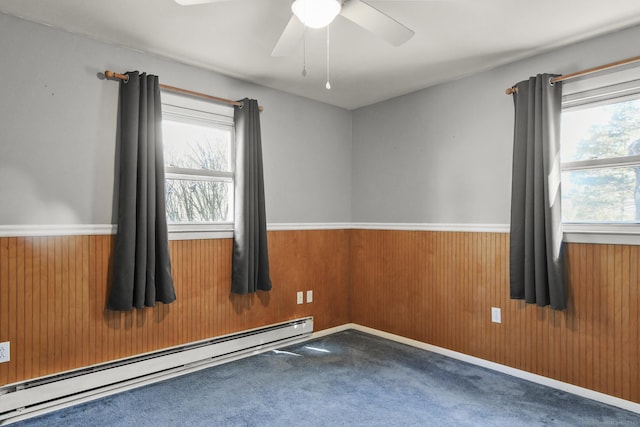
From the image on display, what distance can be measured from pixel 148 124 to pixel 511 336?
10.0 feet

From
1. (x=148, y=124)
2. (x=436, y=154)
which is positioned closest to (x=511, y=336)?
(x=436, y=154)

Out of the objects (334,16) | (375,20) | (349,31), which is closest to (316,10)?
(334,16)

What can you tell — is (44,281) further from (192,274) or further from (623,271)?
(623,271)

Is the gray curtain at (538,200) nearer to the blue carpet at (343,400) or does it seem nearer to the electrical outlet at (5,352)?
the blue carpet at (343,400)

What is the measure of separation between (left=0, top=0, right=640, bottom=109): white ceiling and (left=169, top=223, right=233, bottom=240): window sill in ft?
4.13

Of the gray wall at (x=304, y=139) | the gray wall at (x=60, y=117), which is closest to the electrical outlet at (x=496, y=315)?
the gray wall at (x=304, y=139)

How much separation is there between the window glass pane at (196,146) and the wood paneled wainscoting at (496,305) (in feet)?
5.47

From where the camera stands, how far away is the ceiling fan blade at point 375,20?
76.9 inches

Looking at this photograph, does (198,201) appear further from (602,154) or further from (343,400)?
(602,154)

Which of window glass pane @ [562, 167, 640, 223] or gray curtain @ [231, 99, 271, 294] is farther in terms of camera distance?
gray curtain @ [231, 99, 271, 294]

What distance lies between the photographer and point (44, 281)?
254 centimetres

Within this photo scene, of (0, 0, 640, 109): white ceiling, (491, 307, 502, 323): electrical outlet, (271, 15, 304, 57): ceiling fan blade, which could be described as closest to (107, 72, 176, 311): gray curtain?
(0, 0, 640, 109): white ceiling

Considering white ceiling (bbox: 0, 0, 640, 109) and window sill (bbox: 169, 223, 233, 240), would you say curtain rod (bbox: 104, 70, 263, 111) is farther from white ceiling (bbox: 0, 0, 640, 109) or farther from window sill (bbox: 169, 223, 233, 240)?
window sill (bbox: 169, 223, 233, 240)

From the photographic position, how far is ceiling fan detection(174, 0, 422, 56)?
1856 mm
